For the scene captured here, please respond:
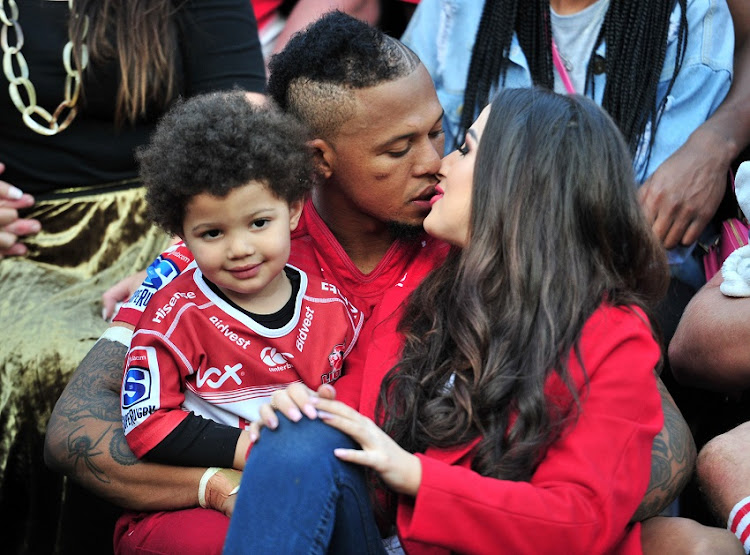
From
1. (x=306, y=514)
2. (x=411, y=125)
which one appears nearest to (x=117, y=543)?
(x=306, y=514)

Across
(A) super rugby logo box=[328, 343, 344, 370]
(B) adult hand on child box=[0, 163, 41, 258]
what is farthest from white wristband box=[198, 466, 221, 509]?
(B) adult hand on child box=[0, 163, 41, 258]

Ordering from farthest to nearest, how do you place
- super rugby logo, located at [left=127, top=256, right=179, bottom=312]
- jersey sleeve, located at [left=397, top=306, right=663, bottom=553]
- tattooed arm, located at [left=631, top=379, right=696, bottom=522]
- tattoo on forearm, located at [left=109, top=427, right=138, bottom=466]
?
super rugby logo, located at [left=127, top=256, right=179, bottom=312] < tattoo on forearm, located at [left=109, top=427, right=138, bottom=466] < tattooed arm, located at [left=631, top=379, right=696, bottom=522] < jersey sleeve, located at [left=397, top=306, right=663, bottom=553]

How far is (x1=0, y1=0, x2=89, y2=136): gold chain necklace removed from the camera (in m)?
2.66

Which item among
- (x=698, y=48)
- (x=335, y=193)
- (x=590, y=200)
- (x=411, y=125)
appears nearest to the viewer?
(x=590, y=200)

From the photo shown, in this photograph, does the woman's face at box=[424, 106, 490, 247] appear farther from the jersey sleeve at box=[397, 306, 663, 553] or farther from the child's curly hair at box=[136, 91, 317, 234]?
the jersey sleeve at box=[397, 306, 663, 553]

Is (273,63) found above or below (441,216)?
above

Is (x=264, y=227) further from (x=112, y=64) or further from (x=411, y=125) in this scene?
(x=112, y=64)

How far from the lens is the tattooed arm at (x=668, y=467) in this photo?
1.88m

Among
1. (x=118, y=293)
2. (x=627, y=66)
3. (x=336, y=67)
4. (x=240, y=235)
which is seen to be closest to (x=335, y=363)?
(x=240, y=235)

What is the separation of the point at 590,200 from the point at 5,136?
1816 millimetres

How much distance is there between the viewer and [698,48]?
8.63 feet

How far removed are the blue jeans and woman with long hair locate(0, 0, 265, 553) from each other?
1.05 m

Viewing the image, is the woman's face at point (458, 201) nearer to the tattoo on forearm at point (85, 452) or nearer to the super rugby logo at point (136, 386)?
the super rugby logo at point (136, 386)

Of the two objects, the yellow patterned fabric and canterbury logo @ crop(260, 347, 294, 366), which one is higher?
canterbury logo @ crop(260, 347, 294, 366)
